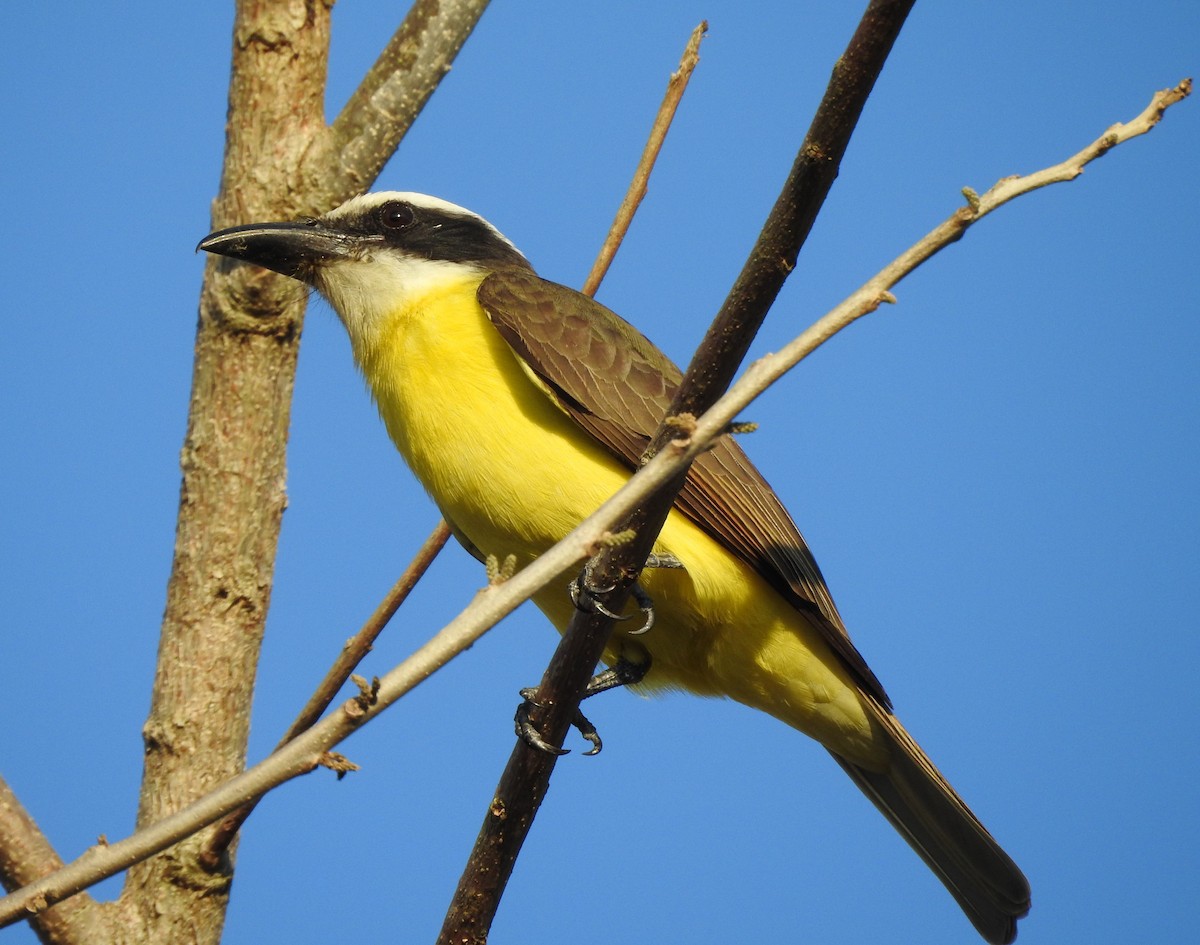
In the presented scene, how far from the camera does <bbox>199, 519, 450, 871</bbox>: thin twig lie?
12.4ft

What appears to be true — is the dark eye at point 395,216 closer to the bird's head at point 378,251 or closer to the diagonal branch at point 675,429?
the bird's head at point 378,251

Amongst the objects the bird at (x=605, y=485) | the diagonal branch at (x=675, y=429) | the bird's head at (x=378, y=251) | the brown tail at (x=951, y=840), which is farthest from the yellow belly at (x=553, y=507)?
the diagonal branch at (x=675, y=429)

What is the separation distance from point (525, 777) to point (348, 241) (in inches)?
94.5

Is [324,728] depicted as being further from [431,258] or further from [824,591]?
[431,258]

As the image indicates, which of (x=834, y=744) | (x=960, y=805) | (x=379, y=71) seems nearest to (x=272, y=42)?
(x=379, y=71)

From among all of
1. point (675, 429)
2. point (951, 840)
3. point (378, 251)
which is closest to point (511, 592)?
point (675, 429)

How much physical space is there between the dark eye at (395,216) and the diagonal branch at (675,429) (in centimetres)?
235

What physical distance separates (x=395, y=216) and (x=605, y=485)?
1632 millimetres

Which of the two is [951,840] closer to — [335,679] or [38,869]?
[335,679]

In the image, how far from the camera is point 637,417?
4266mm

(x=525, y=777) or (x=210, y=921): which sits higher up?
(x=525, y=777)

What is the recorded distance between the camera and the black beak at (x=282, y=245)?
4414mm

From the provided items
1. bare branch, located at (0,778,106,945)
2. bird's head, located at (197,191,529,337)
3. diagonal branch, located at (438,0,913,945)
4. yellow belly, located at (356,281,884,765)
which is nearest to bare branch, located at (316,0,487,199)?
bird's head, located at (197,191,529,337)

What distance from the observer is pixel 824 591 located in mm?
4473
